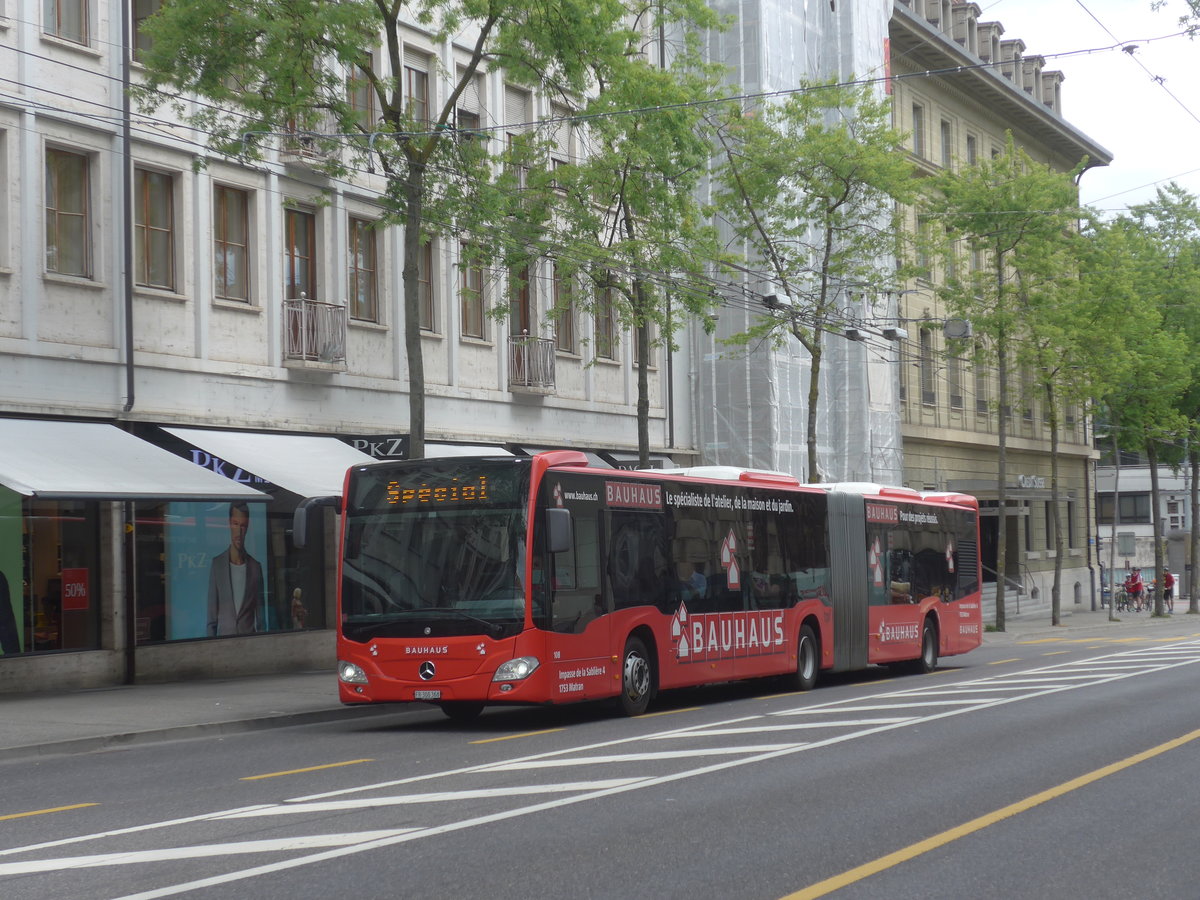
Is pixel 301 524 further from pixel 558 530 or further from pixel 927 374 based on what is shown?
pixel 927 374

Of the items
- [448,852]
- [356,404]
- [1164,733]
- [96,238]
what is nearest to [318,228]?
[356,404]

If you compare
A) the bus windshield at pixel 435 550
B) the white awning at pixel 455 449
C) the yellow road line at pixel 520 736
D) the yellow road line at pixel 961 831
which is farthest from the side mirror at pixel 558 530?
the white awning at pixel 455 449

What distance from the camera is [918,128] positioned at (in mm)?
51562

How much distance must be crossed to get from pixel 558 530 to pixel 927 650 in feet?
43.2

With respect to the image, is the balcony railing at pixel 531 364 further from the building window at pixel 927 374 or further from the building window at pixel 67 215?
the building window at pixel 927 374

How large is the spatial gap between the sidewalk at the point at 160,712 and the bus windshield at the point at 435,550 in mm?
2027

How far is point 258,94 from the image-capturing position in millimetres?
21766

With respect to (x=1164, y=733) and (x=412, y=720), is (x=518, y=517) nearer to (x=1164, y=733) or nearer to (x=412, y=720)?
(x=412, y=720)

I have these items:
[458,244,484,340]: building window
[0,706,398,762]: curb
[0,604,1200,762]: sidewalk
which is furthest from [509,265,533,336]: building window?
[0,706,398,762]: curb

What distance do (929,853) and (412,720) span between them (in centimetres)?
1094

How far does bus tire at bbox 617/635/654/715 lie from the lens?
59.3 feet

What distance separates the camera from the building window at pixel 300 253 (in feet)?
88.2

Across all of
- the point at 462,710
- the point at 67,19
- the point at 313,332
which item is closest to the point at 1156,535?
the point at 313,332

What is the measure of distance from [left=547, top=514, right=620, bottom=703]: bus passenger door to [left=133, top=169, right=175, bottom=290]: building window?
9.72m
